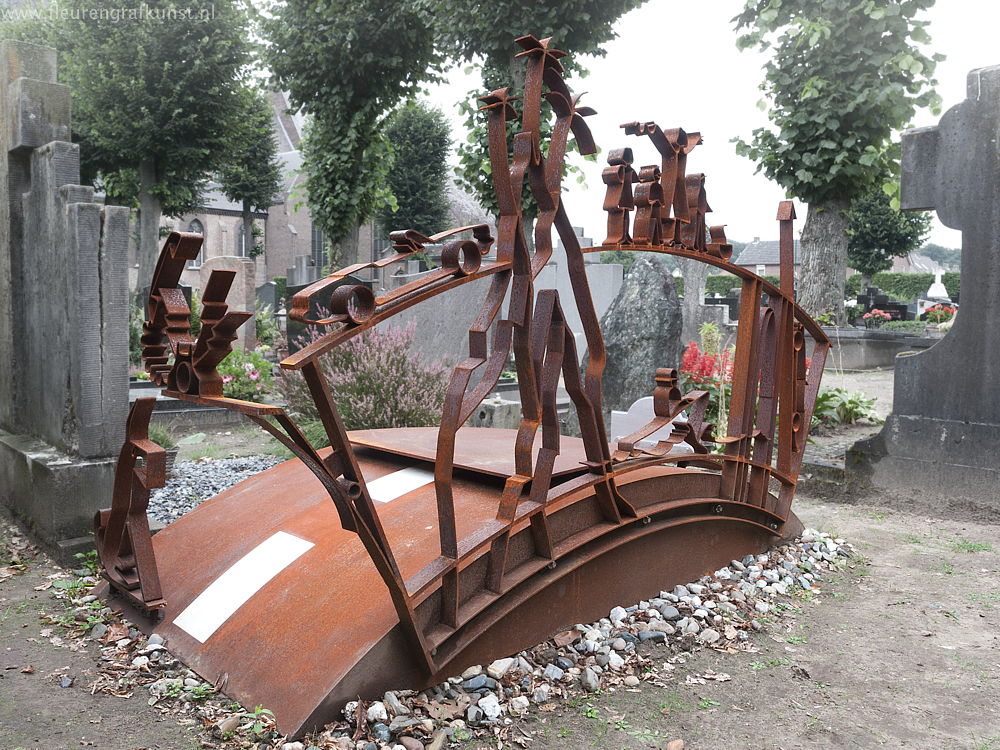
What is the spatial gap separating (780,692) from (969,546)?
102 inches

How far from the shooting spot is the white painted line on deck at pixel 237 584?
8.89 feet

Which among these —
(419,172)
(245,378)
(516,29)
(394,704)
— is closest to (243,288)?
(245,378)

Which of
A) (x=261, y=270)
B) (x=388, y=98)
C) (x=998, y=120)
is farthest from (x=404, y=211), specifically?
(x=998, y=120)

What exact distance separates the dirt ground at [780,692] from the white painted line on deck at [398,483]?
1031mm

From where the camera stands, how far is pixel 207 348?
2084 mm

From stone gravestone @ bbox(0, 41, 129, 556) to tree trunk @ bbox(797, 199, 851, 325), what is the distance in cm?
865

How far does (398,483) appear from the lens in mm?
3256

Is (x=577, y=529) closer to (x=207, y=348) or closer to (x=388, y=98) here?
(x=207, y=348)

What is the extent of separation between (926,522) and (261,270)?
136 feet

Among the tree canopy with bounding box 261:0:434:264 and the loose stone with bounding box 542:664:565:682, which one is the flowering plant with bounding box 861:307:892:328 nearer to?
the tree canopy with bounding box 261:0:434:264

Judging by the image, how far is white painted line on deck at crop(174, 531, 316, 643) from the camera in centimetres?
271

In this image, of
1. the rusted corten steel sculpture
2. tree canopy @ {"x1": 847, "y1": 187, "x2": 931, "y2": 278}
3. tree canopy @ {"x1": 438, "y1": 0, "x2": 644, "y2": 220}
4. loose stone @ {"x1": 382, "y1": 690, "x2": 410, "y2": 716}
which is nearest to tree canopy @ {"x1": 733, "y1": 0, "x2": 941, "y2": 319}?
tree canopy @ {"x1": 438, "y1": 0, "x2": 644, "y2": 220}

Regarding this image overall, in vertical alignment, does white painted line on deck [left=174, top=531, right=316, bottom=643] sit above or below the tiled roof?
below

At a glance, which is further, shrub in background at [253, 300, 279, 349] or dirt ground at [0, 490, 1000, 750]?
shrub in background at [253, 300, 279, 349]
